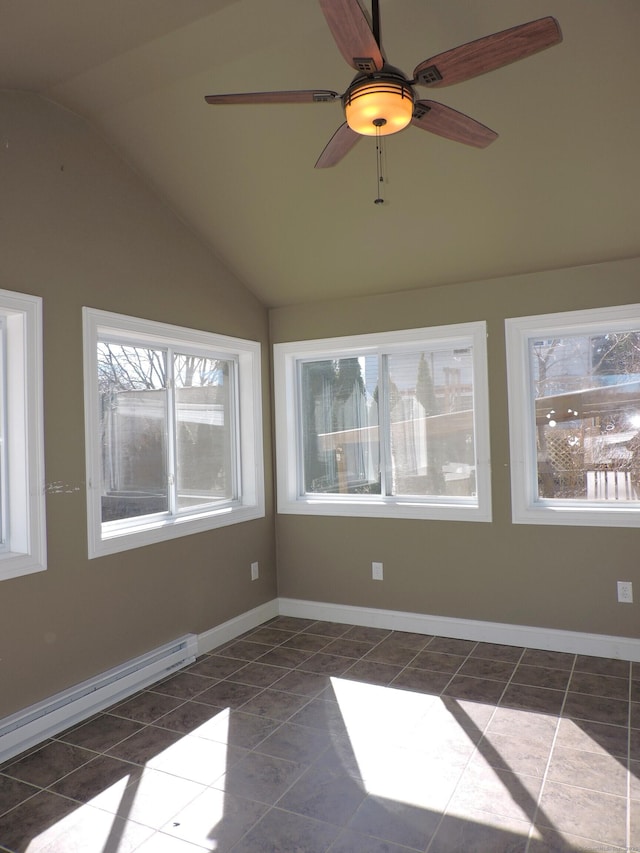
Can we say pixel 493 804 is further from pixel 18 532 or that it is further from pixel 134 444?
pixel 134 444

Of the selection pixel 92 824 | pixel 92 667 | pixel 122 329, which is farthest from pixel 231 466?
pixel 92 824

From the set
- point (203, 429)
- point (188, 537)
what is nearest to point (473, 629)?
point (188, 537)

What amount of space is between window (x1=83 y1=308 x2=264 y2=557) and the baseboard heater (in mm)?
643

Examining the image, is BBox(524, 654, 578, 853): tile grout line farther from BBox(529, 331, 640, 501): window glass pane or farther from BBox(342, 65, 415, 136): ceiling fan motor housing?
BBox(342, 65, 415, 136): ceiling fan motor housing

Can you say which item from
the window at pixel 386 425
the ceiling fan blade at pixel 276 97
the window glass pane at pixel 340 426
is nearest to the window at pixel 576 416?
the window at pixel 386 425

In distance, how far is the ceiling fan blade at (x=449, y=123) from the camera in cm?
208

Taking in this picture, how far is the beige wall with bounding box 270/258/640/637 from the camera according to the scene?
385 centimetres

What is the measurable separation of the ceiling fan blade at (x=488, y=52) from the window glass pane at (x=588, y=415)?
8.04ft

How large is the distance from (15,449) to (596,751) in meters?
2.95

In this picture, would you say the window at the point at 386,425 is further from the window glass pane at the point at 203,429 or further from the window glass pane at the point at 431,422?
the window glass pane at the point at 203,429

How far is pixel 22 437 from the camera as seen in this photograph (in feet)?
9.93

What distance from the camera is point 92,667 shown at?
332 centimetres

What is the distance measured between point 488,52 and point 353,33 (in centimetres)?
39

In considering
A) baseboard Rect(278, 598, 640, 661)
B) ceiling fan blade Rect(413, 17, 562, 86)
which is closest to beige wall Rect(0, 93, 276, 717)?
baseboard Rect(278, 598, 640, 661)
